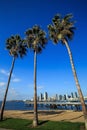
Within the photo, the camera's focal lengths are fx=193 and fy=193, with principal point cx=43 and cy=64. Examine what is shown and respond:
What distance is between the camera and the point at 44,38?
29.4m

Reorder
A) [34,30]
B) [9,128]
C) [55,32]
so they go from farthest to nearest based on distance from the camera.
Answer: [34,30]
[55,32]
[9,128]

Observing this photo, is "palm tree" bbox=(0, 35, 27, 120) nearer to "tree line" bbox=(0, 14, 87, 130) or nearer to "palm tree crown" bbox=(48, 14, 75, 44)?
"tree line" bbox=(0, 14, 87, 130)

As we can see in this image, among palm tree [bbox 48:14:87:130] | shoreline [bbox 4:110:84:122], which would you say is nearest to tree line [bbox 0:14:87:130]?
palm tree [bbox 48:14:87:130]

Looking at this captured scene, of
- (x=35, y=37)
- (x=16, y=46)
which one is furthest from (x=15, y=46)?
(x=35, y=37)

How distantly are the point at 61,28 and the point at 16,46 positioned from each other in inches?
472

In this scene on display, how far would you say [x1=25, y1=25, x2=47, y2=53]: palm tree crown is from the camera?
2922 centimetres

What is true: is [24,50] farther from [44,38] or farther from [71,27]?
[71,27]

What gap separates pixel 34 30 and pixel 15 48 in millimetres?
7015

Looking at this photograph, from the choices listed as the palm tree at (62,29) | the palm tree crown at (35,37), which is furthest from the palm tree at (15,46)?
the palm tree at (62,29)

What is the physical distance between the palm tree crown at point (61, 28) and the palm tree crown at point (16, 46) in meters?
10.0

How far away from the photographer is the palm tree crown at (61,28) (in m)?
25.2

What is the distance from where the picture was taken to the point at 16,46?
34.8 metres

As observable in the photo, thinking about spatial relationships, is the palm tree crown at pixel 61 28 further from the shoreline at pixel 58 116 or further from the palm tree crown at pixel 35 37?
the shoreline at pixel 58 116

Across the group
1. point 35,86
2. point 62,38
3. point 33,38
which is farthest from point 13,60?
point 62,38
